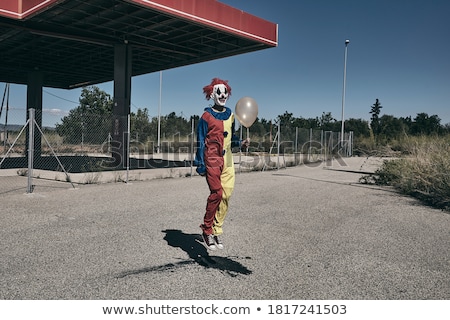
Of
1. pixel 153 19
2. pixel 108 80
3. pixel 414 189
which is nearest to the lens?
pixel 414 189

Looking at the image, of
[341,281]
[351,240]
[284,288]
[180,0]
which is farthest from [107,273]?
[180,0]

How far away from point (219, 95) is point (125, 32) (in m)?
12.9

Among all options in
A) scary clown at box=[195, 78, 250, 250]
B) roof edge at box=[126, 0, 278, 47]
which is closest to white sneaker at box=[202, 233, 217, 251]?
scary clown at box=[195, 78, 250, 250]

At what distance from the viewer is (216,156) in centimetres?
450

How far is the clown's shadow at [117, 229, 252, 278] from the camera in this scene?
3.96 m

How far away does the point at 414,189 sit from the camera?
30.9 ft

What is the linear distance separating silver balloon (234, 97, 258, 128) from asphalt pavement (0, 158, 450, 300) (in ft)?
5.45

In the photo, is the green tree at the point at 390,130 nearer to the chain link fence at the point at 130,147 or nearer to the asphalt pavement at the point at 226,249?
the chain link fence at the point at 130,147

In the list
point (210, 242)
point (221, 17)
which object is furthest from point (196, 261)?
point (221, 17)

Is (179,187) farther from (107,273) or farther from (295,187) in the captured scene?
(107,273)

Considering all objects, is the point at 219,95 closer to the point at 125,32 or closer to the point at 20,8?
the point at 20,8

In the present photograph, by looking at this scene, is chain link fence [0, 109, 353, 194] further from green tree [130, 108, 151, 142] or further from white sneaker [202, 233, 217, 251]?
white sneaker [202, 233, 217, 251]

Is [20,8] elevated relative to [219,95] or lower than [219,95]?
elevated

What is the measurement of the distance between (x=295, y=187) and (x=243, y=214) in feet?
14.5
